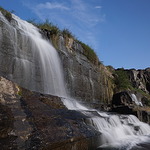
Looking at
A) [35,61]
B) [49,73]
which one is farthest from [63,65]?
[35,61]

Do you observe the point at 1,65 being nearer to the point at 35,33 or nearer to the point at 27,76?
the point at 27,76

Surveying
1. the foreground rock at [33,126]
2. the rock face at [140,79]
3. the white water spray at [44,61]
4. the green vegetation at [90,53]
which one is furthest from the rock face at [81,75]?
the rock face at [140,79]

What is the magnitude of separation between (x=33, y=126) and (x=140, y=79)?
1143 inches

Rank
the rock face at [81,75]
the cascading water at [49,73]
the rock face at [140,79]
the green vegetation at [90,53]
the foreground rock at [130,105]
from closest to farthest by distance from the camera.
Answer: the cascading water at [49,73], the rock face at [81,75], the foreground rock at [130,105], the green vegetation at [90,53], the rock face at [140,79]

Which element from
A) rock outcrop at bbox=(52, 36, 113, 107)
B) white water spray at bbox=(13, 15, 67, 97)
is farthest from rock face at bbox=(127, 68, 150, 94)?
white water spray at bbox=(13, 15, 67, 97)

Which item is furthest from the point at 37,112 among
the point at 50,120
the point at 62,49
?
the point at 62,49

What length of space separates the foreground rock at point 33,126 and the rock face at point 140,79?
2586cm

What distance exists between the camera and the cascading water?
238 inches

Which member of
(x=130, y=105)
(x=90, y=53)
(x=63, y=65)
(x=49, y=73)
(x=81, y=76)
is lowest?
(x=130, y=105)

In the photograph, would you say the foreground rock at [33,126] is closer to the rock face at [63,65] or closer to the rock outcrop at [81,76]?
the rock face at [63,65]

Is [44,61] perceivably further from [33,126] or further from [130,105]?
[130,105]

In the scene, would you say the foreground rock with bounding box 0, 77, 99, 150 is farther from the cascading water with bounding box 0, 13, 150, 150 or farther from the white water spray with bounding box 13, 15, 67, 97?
the white water spray with bounding box 13, 15, 67, 97

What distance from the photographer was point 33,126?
3.03 m

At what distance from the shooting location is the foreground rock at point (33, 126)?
265 centimetres
